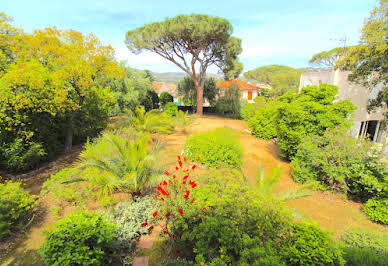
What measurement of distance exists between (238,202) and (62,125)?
8.74m

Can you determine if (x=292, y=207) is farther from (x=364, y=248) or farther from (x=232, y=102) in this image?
(x=232, y=102)

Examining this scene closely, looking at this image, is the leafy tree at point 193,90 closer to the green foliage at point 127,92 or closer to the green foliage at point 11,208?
the green foliage at point 127,92

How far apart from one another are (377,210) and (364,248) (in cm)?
202

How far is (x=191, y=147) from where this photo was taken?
6.77 m

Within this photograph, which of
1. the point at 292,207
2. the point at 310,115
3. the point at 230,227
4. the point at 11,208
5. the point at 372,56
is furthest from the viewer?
the point at 372,56

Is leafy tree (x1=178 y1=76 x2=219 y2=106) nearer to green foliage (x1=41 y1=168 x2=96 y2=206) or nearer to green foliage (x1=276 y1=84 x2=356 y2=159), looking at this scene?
green foliage (x1=276 y1=84 x2=356 y2=159)

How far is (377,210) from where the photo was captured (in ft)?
14.6

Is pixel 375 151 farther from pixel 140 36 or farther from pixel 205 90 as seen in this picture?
pixel 205 90

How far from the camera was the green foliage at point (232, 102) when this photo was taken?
72.8ft

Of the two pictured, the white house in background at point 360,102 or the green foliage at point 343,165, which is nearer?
the green foliage at point 343,165

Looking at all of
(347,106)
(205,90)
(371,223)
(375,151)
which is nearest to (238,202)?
(371,223)

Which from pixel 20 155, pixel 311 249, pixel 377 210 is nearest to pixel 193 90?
pixel 20 155

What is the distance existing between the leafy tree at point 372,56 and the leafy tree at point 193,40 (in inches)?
399

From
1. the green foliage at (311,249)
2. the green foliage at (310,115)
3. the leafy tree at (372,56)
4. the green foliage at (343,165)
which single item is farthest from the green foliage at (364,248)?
the leafy tree at (372,56)
